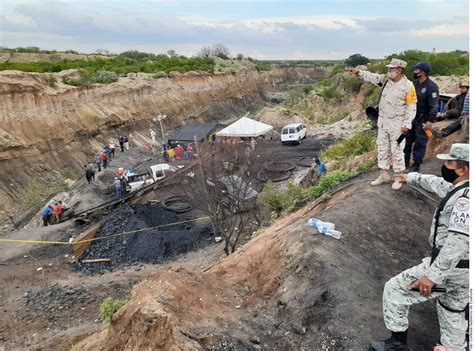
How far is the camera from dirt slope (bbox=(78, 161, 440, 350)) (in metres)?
4.13

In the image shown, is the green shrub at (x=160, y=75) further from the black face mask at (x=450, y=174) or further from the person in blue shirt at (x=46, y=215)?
the black face mask at (x=450, y=174)

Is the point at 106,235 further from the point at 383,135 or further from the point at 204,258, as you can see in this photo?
the point at 383,135

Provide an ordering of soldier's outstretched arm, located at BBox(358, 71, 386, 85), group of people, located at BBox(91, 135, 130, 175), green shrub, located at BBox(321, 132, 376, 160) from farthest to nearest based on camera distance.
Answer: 1. group of people, located at BBox(91, 135, 130, 175)
2. green shrub, located at BBox(321, 132, 376, 160)
3. soldier's outstretched arm, located at BBox(358, 71, 386, 85)

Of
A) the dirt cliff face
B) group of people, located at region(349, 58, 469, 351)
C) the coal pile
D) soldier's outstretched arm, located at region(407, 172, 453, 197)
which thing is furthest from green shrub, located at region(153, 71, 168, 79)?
soldier's outstretched arm, located at region(407, 172, 453, 197)

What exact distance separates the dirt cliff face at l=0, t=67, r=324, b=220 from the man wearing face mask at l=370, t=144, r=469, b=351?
21599mm

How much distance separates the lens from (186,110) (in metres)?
44.4

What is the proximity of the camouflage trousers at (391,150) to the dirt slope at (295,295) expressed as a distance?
0.75 metres

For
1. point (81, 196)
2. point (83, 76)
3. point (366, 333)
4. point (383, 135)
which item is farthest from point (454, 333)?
point (83, 76)

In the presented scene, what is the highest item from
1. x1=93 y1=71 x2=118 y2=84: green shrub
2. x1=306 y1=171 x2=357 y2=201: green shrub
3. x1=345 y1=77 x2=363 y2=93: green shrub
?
x1=93 y1=71 x2=118 y2=84: green shrub

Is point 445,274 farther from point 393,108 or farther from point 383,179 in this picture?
point 383,179

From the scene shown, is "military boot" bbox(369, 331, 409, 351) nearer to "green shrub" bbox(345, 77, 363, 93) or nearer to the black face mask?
the black face mask

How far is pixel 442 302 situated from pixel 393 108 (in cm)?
370

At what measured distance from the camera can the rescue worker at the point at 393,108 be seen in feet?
20.5

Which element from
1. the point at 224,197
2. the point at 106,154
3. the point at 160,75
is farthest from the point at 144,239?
the point at 160,75
